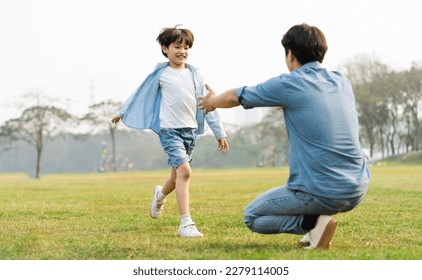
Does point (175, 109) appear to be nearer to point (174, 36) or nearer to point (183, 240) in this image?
point (174, 36)

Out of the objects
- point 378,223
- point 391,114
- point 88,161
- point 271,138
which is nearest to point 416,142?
point 391,114

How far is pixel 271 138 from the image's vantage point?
68312 mm

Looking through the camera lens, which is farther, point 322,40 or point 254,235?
point 254,235

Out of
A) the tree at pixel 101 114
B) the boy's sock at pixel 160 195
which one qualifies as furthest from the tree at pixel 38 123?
the boy's sock at pixel 160 195

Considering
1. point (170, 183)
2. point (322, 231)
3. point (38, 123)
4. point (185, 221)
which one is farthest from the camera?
point (38, 123)

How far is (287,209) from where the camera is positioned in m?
4.16

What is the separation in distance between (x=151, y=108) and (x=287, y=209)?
77.3 inches

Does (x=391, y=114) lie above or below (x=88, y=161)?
above

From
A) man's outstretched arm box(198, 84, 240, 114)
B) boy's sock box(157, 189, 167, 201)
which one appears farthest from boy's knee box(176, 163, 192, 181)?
man's outstretched arm box(198, 84, 240, 114)

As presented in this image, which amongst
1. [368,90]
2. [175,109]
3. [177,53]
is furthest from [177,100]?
[368,90]

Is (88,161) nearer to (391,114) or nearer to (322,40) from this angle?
(391,114)

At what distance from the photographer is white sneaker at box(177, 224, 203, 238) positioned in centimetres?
499

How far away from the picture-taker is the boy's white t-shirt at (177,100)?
5488 millimetres
